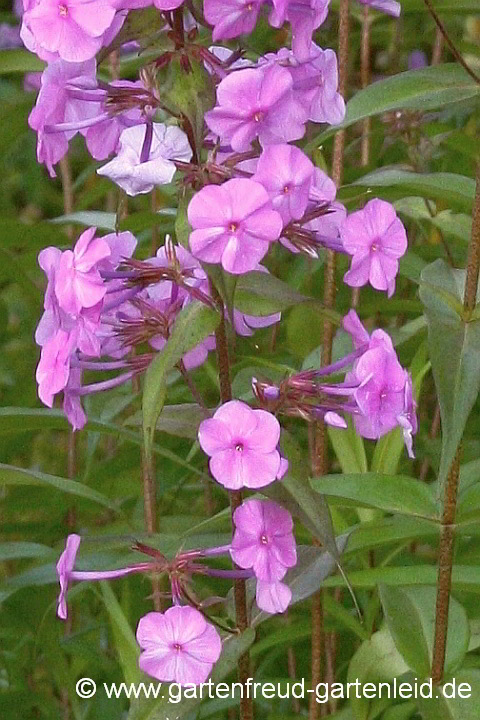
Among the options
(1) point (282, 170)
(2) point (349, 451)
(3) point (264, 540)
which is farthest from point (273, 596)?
(2) point (349, 451)

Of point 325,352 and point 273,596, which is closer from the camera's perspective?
point 273,596

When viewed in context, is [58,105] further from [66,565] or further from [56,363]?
[66,565]

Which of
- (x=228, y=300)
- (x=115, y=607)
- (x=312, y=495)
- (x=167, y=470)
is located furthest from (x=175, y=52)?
(x=167, y=470)

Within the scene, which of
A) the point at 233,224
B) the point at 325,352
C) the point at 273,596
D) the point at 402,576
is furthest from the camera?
the point at 325,352

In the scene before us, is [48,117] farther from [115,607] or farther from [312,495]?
[115,607]

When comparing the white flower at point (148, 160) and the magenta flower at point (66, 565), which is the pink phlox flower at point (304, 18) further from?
the magenta flower at point (66, 565)
